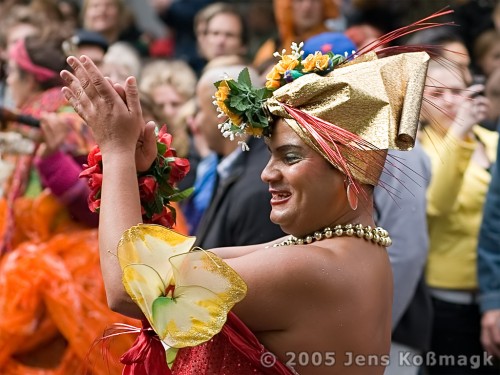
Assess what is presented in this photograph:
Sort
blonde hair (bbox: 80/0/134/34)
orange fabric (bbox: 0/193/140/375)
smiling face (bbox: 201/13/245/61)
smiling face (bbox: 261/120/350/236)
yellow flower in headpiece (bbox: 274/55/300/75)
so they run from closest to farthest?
smiling face (bbox: 261/120/350/236)
yellow flower in headpiece (bbox: 274/55/300/75)
orange fabric (bbox: 0/193/140/375)
smiling face (bbox: 201/13/245/61)
blonde hair (bbox: 80/0/134/34)

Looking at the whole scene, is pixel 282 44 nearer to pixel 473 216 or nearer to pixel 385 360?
pixel 473 216

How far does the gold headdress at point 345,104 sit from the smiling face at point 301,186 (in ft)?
0.11

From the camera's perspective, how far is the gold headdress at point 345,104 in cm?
259

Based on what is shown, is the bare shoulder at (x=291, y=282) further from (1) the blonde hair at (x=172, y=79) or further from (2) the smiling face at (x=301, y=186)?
(1) the blonde hair at (x=172, y=79)

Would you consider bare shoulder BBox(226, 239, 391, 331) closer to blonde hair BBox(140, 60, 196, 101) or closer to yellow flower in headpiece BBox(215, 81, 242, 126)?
yellow flower in headpiece BBox(215, 81, 242, 126)

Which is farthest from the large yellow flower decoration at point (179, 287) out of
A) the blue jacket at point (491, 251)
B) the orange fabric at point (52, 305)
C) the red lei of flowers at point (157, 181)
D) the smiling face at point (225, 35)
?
the smiling face at point (225, 35)

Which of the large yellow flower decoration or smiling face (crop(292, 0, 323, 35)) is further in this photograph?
smiling face (crop(292, 0, 323, 35))

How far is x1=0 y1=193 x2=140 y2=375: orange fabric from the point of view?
13.5ft

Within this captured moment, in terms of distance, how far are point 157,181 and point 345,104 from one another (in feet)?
1.99

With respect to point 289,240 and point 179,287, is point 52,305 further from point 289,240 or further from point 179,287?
point 179,287

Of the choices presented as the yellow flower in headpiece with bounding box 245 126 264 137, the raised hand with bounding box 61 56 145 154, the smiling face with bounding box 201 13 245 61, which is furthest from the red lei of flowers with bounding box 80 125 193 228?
the smiling face with bounding box 201 13 245 61

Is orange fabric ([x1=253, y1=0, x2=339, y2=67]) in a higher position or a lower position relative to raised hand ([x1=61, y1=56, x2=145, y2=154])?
lower

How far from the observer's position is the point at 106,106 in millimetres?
2590

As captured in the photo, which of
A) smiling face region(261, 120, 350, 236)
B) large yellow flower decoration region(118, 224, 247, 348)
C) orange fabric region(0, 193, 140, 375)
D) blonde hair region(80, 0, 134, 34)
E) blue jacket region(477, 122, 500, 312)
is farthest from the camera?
blonde hair region(80, 0, 134, 34)
